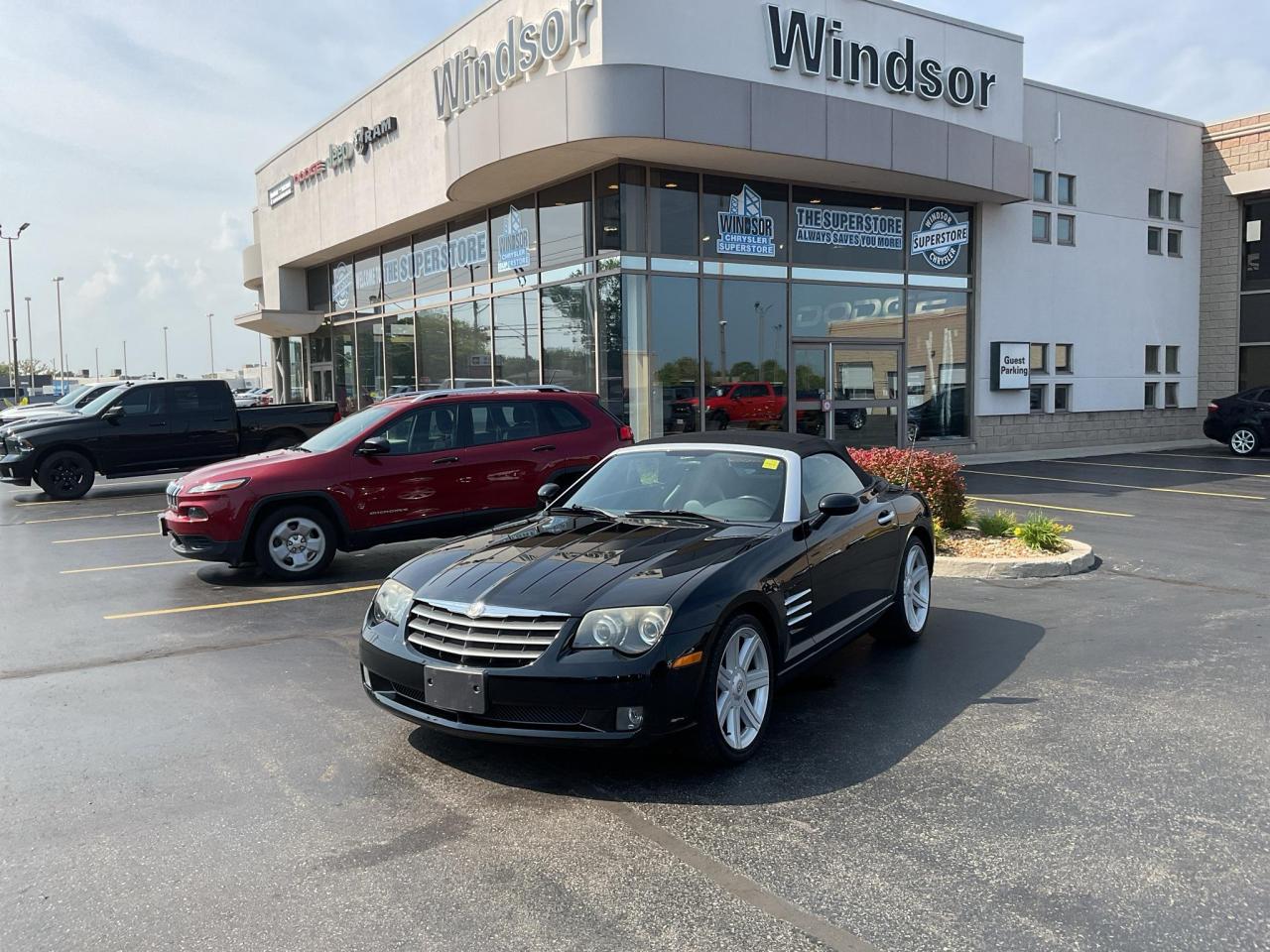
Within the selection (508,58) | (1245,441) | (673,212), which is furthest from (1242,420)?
(508,58)

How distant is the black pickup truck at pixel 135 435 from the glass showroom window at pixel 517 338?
14.9ft

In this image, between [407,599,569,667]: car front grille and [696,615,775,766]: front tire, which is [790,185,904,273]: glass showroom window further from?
[407,599,569,667]: car front grille

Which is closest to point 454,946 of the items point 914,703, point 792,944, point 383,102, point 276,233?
point 792,944

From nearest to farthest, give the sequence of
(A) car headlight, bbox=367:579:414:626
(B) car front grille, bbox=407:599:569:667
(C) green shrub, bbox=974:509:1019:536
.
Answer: (B) car front grille, bbox=407:599:569:667
(A) car headlight, bbox=367:579:414:626
(C) green shrub, bbox=974:509:1019:536

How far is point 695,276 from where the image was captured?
16750mm

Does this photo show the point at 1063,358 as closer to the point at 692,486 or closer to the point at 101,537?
the point at 692,486

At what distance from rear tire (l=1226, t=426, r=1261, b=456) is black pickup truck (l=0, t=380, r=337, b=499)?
771 inches

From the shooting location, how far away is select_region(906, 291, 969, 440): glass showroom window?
19844mm

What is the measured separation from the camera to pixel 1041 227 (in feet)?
70.1

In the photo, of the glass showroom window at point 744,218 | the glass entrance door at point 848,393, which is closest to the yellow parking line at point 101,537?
the glass showroom window at point 744,218

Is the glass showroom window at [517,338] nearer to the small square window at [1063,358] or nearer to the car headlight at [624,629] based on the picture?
the small square window at [1063,358]

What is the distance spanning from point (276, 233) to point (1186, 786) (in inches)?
1177

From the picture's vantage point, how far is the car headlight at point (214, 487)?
8625 mm

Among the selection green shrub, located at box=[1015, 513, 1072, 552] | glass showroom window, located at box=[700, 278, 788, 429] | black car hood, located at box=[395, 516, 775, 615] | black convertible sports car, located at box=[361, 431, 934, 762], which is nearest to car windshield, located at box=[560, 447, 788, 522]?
black convertible sports car, located at box=[361, 431, 934, 762]
